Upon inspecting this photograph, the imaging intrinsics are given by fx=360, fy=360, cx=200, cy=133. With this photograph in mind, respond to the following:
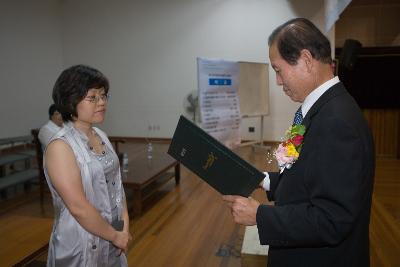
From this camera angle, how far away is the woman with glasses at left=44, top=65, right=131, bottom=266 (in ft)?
4.41

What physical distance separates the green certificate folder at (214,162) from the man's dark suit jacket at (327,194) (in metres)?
0.12

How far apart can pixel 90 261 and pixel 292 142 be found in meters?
0.93

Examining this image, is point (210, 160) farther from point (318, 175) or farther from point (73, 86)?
point (73, 86)

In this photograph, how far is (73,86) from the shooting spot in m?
1.41

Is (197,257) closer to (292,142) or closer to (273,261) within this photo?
(273,261)

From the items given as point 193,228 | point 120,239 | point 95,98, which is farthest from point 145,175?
point 95,98

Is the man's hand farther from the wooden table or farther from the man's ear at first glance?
the wooden table

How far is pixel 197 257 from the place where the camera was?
270 centimetres

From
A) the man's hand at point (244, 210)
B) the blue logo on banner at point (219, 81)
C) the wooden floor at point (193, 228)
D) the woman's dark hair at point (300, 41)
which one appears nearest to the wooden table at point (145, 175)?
the wooden floor at point (193, 228)

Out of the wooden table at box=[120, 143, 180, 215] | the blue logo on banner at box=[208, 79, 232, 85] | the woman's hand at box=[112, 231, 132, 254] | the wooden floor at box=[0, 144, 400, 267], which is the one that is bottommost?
the wooden floor at box=[0, 144, 400, 267]

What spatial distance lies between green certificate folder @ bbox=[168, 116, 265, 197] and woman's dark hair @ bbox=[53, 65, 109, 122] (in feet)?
1.42

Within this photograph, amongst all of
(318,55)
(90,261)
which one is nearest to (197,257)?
(90,261)

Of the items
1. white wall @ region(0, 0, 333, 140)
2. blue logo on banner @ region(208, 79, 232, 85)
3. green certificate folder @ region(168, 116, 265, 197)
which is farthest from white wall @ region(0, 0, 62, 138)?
green certificate folder @ region(168, 116, 265, 197)

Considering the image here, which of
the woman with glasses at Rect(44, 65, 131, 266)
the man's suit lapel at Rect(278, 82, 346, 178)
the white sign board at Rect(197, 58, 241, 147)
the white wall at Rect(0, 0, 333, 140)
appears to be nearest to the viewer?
the man's suit lapel at Rect(278, 82, 346, 178)
